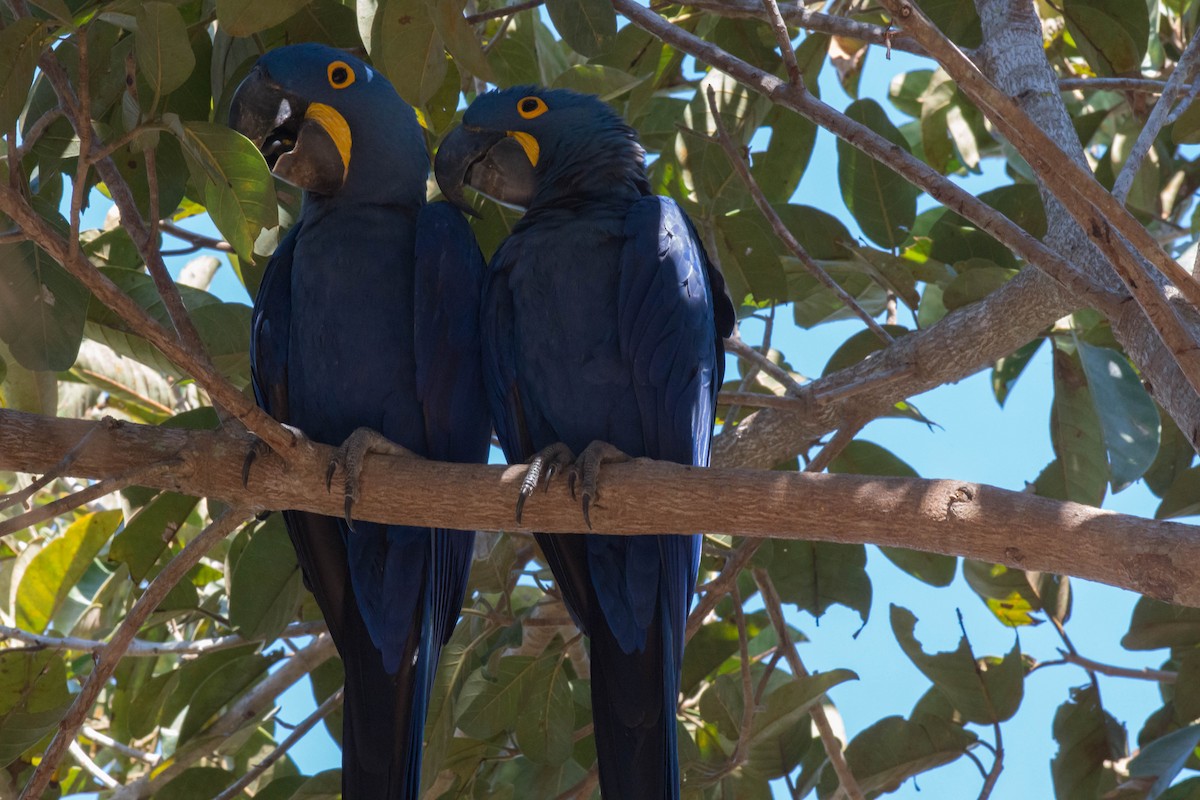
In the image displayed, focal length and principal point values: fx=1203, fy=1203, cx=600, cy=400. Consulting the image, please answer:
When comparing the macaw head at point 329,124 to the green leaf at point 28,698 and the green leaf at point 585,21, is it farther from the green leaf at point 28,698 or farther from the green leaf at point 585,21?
the green leaf at point 28,698

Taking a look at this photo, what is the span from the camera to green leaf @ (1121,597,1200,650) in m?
2.59

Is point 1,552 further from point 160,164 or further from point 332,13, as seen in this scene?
point 332,13

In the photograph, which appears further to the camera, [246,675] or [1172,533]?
[246,675]

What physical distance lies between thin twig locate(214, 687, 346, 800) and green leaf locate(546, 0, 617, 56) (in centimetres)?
126

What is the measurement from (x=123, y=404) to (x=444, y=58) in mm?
2059

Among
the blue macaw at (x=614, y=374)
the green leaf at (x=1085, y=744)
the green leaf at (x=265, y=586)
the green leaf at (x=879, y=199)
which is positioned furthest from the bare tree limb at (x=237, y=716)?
the green leaf at (x=1085, y=744)

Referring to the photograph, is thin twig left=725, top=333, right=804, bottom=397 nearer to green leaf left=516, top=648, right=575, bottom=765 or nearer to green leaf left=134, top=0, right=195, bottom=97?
green leaf left=516, top=648, right=575, bottom=765

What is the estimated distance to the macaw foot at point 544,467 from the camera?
182cm

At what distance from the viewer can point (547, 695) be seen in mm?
2385

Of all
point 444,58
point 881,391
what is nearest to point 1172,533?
point 881,391

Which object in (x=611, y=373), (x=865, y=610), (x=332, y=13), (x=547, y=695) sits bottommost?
(x=547, y=695)

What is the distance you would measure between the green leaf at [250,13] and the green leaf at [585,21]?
0.42 m

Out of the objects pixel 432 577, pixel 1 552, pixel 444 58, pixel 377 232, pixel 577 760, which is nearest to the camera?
pixel 444 58

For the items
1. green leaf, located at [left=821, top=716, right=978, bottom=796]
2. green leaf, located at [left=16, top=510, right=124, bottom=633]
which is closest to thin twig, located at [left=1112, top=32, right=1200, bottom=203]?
green leaf, located at [left=821, top=716, right=978, bottom=796]
